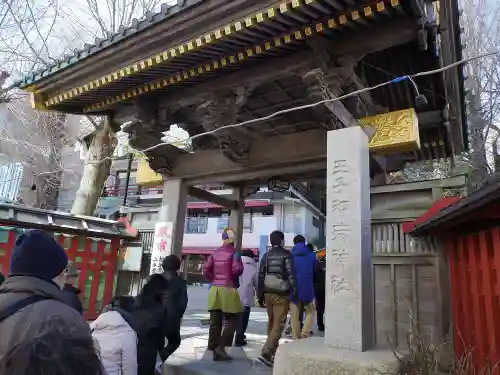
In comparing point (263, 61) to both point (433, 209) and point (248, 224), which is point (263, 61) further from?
point (248, 224)

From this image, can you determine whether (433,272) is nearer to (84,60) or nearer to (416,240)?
(416,240)

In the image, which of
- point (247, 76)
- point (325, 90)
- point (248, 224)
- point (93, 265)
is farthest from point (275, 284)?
point (248, 224)

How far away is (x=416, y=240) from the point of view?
5488mm

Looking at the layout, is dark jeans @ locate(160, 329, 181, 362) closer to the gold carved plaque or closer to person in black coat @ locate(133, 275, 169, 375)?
person in black coat @ locate(133, 275, 169, 375)

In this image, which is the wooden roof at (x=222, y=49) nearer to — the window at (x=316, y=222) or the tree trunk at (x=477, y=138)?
the tree trunk at (x=477, y=138)

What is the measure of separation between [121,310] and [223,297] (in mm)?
2568

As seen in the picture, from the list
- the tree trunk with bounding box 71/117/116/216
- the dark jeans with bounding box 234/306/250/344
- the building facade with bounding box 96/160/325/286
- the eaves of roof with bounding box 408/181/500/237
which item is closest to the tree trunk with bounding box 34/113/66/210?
the tree trunk with bounding box 71/117/116/216

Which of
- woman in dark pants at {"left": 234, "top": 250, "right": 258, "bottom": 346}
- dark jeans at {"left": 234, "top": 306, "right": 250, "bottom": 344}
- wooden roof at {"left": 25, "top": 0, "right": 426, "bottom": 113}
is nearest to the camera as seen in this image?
wooden roof at {"left": 25, "top": 0, "right": 426, "bottom": 113}

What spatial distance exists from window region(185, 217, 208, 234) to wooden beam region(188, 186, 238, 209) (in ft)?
67.3

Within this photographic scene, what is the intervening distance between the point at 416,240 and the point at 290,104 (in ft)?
9.67

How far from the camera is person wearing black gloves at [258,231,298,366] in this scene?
17.4 ft

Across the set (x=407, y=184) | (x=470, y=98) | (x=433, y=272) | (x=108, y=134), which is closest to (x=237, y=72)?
(x=407, y=184)

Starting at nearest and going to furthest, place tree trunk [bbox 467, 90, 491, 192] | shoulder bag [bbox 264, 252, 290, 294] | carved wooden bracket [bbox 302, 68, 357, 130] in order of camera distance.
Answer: carved wooden bracket [bbox 302, 68, 357, 130] < shoulder bag [bbox 264, 252, 290, 294] < tree trunk [bbox 467, 90, 491, 192]

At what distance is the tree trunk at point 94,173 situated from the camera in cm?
1089
